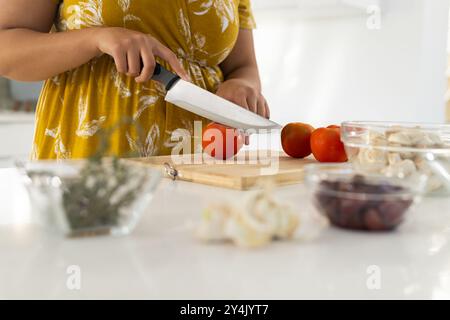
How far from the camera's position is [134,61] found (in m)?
0.96

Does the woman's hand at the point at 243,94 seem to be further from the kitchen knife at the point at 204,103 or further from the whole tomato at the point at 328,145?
the whole tomato at the point at 328,145

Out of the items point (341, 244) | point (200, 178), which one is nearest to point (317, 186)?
point (341, 244)

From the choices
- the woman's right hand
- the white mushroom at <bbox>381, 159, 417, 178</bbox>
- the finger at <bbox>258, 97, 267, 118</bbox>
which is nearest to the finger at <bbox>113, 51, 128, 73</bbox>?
the woman's right hand

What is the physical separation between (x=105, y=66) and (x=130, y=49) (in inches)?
8.4

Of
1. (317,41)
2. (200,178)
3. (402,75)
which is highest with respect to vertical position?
A: (317,41)

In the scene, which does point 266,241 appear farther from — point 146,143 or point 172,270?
point 146,143

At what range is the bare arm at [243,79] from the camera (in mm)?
1199

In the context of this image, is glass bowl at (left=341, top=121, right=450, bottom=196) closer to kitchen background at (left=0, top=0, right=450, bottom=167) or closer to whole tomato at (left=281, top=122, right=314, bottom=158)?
whole tomato at (left=281, top=122, right=314, bottom=158)

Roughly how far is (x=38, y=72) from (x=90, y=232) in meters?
0.65

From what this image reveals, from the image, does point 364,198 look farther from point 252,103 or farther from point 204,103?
point 252,103

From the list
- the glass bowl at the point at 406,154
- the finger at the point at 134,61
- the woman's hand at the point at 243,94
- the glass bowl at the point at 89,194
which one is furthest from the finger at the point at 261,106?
the glass bowl at the point at 89,194

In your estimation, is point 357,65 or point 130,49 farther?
point 357,65

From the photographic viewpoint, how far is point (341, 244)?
0.53 m

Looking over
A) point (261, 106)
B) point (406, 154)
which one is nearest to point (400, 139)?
point (406, 154)
